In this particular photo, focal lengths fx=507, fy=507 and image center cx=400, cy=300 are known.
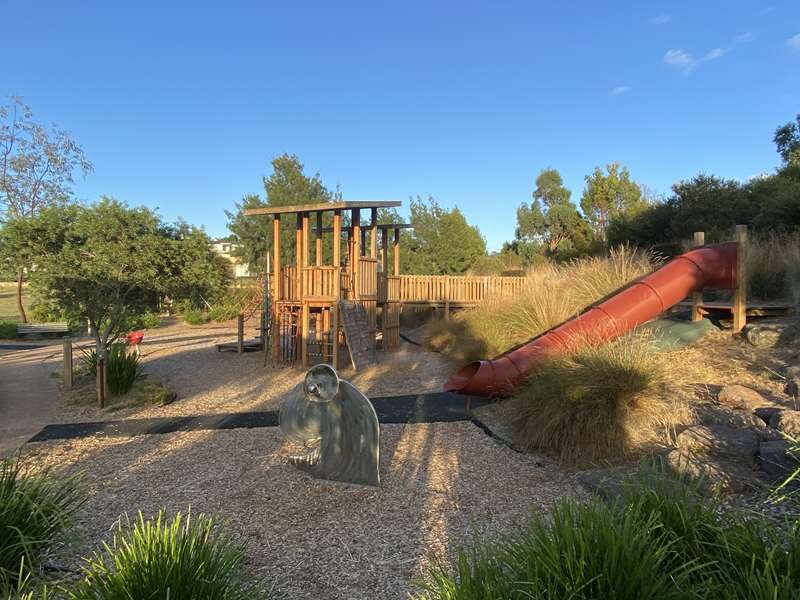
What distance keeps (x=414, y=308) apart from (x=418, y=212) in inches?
598

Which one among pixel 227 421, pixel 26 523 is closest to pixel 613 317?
pixel 227 421

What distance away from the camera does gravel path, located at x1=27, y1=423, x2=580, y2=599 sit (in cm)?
316

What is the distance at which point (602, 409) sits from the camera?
4.99m

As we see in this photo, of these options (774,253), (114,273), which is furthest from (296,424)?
(774,253)

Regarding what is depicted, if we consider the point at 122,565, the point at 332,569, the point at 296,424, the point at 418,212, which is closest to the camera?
the point at 122,565

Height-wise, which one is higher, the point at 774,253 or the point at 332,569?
the point at 774,253

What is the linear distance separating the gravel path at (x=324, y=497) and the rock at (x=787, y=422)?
1700 mm

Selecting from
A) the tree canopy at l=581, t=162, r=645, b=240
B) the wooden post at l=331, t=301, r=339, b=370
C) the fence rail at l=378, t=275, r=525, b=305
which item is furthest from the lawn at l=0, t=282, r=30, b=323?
the tree canopy at l=581, t=162, r=645, b=240

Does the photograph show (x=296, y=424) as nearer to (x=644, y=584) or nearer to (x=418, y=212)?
(x=644, y=584)

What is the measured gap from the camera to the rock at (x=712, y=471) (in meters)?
3.57

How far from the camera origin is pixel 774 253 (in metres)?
10.5

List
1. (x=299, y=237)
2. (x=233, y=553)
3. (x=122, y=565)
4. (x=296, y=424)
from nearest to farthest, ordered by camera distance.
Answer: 1. (x=122, y=565)
2. (x=233, y=553)
3. (x=296, y=424)
4. (x=299, y=237)

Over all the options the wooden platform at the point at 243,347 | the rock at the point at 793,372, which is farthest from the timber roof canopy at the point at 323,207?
the rock at the point at 793,372

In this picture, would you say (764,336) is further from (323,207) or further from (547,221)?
(547,221)
